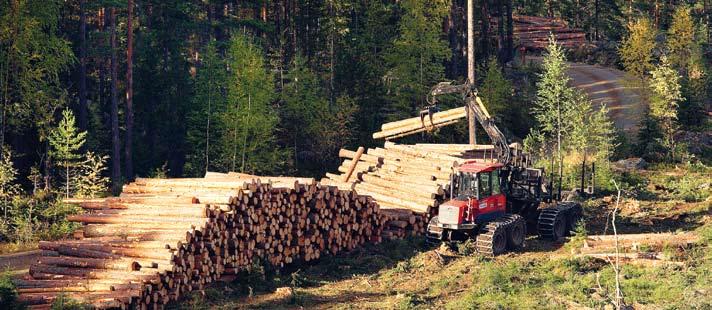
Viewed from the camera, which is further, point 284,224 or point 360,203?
point 360,203

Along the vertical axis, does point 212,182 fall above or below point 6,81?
below

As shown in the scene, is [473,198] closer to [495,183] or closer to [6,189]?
[495,183]

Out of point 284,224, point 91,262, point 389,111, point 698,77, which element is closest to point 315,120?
point 389,111

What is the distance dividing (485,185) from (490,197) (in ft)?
1.45

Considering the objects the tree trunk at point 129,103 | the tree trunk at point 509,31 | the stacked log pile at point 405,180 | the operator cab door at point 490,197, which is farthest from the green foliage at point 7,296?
the tree trunk at point 509,31

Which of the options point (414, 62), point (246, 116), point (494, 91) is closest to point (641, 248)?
point (246, 116)

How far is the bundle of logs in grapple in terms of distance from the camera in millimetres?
20344

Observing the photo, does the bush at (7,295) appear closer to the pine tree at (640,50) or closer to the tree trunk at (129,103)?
the tree trunk at (129,103)

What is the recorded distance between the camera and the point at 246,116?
→ 38.5 metres

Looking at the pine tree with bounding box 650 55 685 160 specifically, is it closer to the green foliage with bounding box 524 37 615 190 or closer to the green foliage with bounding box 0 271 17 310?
the green foliage with bounding box 524 37 615 190

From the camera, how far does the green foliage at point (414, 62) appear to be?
46.5 m

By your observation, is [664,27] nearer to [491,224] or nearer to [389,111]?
[389,111]

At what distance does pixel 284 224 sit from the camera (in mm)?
23859

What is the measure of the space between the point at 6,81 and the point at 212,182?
1548 cm
